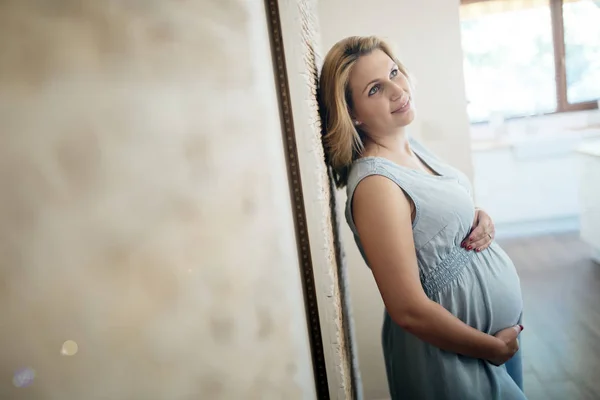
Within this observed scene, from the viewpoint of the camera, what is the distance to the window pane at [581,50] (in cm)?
258

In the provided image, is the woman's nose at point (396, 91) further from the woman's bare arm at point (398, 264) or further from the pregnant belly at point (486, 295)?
the pregnant belly at point (486, 295)

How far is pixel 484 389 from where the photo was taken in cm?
98

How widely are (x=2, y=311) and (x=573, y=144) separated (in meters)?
2.37

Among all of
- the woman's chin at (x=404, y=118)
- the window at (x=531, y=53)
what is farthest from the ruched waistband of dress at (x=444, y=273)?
the window at (x=531, y=53)

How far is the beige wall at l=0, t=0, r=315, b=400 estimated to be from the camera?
442mm

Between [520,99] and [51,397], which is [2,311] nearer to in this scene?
[51,397]

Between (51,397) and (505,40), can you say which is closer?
(51,397)

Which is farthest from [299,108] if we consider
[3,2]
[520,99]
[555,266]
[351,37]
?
[520,99]

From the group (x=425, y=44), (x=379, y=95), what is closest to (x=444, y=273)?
(x=379, y=95)

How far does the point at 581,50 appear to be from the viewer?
266 cm

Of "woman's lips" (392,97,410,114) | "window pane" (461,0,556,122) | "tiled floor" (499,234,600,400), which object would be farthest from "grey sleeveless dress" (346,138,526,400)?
"window pane" (461,0,556,122)

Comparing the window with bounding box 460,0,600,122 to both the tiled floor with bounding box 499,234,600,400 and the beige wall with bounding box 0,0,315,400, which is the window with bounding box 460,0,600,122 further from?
the beige wall with bounding box 0,0,315,400

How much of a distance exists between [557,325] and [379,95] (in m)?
1.11

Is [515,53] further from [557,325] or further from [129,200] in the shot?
[129,200]
